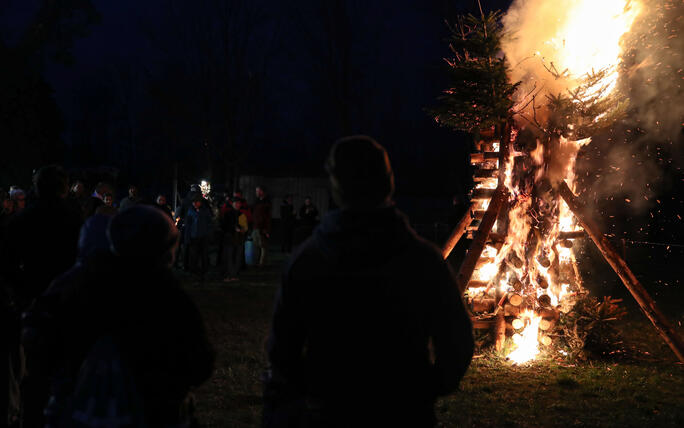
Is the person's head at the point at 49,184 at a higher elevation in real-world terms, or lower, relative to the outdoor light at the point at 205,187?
lower

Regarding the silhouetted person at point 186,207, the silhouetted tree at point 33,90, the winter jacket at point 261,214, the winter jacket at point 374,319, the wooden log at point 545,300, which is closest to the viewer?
the winter jacket at point 374,319

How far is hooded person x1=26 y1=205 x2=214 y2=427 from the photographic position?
2451 mm

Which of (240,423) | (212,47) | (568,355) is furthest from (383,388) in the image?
(212,47)

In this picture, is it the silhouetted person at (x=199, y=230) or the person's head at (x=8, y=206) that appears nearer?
the person's head at (x=8, y=206)

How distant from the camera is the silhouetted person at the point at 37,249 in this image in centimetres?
435

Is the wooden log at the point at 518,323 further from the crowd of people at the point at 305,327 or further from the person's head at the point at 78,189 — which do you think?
the person's head at the point at 78,189

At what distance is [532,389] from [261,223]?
408 inches

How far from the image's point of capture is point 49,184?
4.56 m

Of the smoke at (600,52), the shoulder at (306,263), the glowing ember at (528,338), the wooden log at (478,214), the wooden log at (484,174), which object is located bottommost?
the glowing ember at (528,338)

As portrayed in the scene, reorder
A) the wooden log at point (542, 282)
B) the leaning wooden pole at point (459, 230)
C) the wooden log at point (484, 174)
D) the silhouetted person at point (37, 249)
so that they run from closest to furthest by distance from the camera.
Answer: the silhouetted person at point (37, 249) → the wooden log at point (542, 282) → the leaning wooden pole at point (459, 230) → the wooden log at point (484, 174)

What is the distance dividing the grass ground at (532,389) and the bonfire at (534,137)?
828 millimetres

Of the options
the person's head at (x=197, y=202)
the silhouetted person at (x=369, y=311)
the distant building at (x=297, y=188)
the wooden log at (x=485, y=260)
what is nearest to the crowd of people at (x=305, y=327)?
the silhouetted person at (x=369, y=311)

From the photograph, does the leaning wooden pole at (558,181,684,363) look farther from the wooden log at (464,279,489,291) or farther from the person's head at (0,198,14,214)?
the person's head at (0,198,14,214)

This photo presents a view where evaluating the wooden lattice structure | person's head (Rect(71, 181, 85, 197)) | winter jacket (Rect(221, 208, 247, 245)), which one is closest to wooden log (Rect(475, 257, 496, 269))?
the wooden lattice structure
